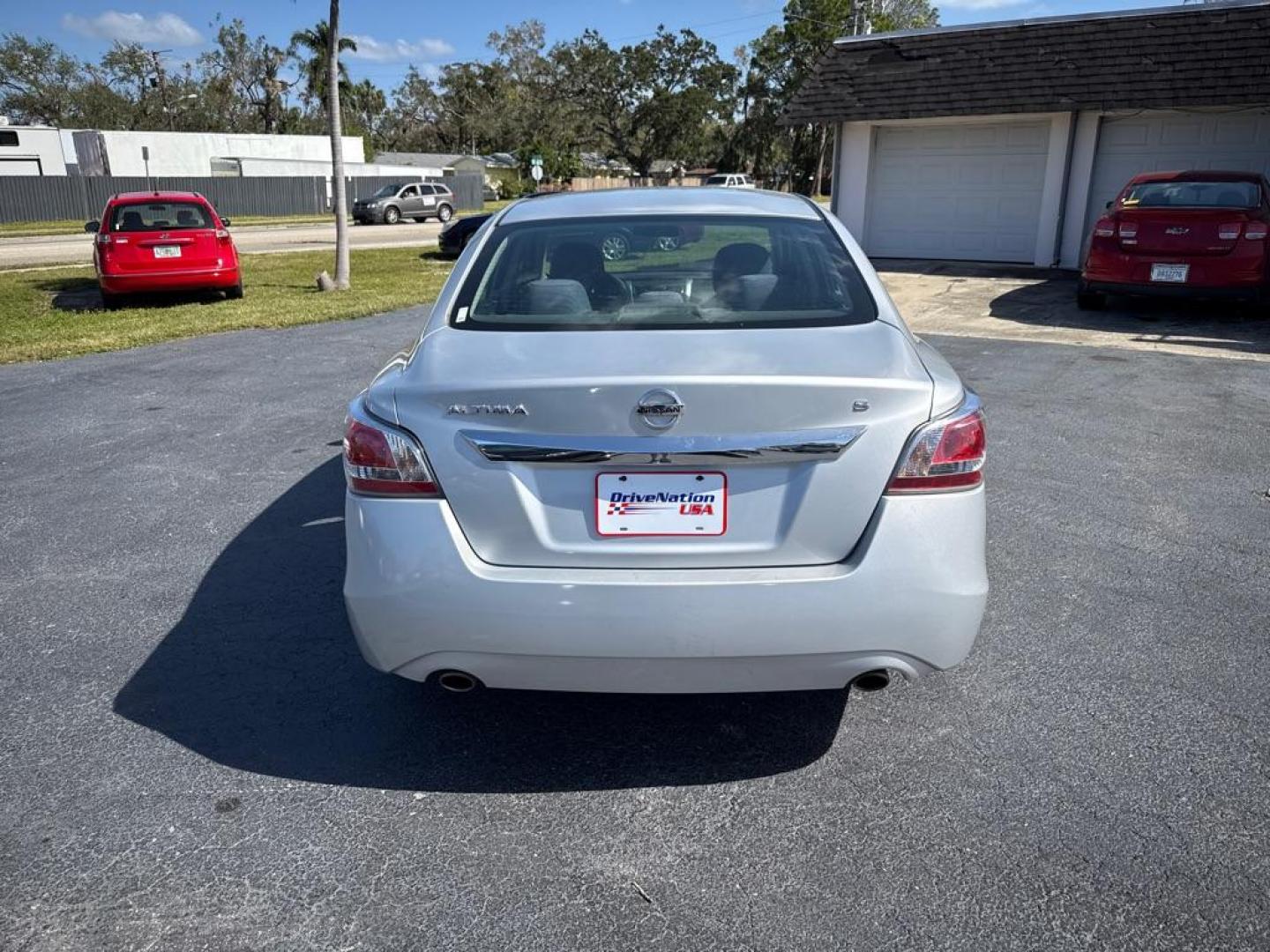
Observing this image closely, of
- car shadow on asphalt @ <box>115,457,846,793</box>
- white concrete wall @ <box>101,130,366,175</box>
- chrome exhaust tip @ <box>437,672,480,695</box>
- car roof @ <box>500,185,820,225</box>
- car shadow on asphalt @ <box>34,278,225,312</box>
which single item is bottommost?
car shadow on asphalt @ <box>115,457,846,793</box>

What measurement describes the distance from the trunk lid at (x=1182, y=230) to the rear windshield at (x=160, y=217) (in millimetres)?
11703

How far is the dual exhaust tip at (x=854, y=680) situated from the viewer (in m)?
2.56

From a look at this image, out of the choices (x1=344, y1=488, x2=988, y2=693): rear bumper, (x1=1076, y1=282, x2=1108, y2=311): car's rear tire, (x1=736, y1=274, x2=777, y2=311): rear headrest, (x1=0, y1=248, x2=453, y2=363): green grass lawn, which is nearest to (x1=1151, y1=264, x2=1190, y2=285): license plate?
(x1=1076, y1=282, x2=1108, y2=311): car's rear tire

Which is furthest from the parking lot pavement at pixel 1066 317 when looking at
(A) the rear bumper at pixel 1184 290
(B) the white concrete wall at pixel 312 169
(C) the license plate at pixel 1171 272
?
(B) the white concrete wall at pixel 312 169

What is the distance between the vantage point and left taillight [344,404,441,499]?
2.50m

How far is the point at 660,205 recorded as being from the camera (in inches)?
144

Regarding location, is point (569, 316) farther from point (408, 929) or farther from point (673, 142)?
point (673, 142)

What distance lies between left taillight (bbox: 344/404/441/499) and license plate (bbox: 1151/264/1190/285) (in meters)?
10.5

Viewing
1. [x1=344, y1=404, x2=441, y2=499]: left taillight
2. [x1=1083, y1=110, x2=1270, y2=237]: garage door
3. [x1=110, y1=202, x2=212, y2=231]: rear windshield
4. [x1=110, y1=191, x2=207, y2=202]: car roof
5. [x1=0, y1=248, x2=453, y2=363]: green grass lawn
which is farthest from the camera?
[x1=1083, y1=110, x2=1270, y2=237]: garage door

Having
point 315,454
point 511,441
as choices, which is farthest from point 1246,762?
point 315,454

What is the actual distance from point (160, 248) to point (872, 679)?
12.7m

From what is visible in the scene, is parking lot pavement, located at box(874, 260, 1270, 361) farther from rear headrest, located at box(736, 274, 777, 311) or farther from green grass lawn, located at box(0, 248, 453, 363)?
rear headrest, located at box(736, 274, 777, 311)

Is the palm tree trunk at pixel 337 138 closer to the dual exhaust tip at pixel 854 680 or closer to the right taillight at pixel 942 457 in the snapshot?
the dual exhaust tip at pixel 854 680

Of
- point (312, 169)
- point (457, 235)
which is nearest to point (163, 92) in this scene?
point (312, 169)
